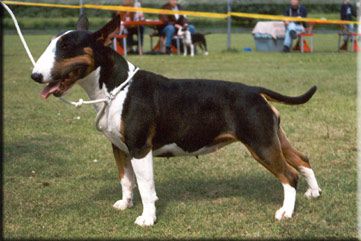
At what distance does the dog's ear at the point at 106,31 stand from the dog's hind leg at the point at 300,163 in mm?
1829

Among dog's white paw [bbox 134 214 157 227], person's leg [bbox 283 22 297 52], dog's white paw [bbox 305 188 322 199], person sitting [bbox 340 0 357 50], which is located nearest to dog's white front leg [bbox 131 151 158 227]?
dog's white paw [bbox 134 214 157 227]

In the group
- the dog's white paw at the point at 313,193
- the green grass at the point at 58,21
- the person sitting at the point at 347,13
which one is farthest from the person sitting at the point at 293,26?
the dog's white paw at the point at 313,193

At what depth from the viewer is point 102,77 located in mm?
5605

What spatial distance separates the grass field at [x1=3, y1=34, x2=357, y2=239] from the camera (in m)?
5.51

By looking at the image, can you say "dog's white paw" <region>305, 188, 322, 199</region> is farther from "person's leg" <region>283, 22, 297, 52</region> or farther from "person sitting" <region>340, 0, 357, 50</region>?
"person sitting" <region>340, 0, 357, 50</region>

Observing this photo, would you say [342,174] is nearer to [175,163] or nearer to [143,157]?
[175,163]

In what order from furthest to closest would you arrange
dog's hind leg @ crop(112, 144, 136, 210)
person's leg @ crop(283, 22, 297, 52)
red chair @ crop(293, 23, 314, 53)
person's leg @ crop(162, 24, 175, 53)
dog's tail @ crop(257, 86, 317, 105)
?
1. red chair @ crop(293, 23, 314, 53)
2. person's leg @ crop(283, 22, 297, 52)
3. person's leg @ crop(162, 24, 175, 53)
4. dog's hind leg @ crop(112, 144, 136, 210)
5. dog's tail @ crop(257, 86, 317, 105)

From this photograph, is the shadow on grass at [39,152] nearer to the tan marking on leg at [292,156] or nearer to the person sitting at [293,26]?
the tan marking on leg at [292,156]

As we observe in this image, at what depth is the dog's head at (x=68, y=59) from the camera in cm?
521

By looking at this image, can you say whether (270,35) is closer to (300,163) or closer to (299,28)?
(299,28)

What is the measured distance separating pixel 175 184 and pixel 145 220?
1.36 meters

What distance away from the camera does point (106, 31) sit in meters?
5.45

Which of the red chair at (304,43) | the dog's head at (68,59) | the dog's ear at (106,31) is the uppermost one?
the dog's ear at (106,31)

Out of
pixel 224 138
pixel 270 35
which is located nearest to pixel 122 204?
pixel 224 138
